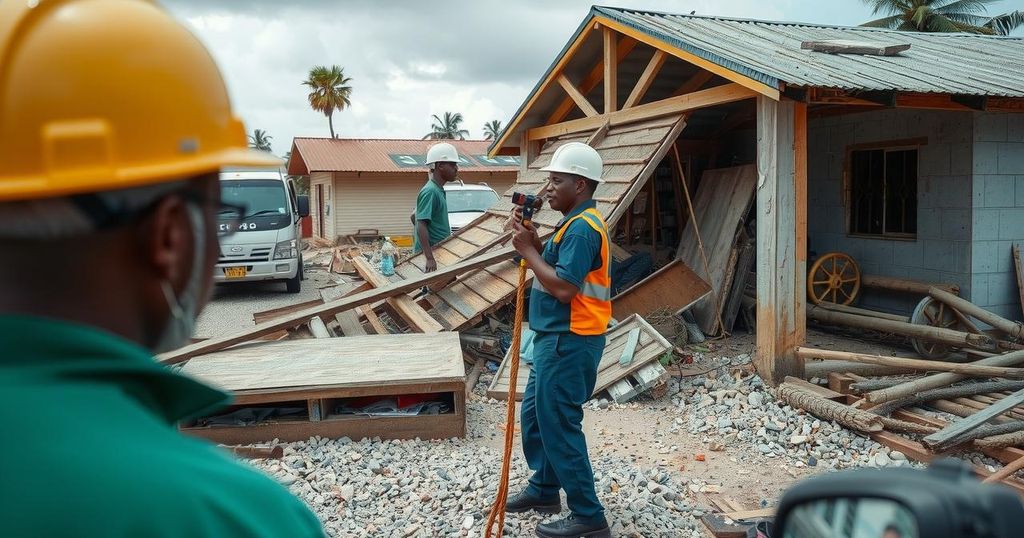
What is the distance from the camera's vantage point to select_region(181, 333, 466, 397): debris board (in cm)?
607

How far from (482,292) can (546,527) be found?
13.5 ft

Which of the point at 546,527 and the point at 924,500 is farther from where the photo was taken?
the point at 546,527

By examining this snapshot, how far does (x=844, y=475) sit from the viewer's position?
98cm

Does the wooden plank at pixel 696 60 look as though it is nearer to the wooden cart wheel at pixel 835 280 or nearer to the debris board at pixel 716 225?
the debris board at pixel 716 225

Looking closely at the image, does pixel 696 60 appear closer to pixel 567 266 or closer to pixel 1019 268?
pixel 1019 268

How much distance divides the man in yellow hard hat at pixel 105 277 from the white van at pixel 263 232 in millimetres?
12440

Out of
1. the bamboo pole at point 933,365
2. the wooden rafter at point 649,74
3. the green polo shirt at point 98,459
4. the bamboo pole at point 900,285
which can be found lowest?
the bamboo pole at point 933,365

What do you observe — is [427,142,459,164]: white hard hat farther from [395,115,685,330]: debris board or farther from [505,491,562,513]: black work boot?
[505,491,562,513]: black work boot

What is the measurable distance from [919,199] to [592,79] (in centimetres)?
460

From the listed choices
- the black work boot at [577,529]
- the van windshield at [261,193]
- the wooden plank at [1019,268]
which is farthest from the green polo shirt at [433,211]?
the wooden plank at [1019,268]

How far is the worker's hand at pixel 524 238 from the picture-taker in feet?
14.9

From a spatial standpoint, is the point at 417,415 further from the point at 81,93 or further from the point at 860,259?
the point at 860,259

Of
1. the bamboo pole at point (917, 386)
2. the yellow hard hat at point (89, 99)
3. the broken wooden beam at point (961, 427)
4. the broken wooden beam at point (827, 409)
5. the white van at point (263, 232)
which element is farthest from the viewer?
the white van at point (263, 232)

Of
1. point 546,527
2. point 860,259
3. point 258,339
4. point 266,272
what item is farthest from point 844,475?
point 266,272
